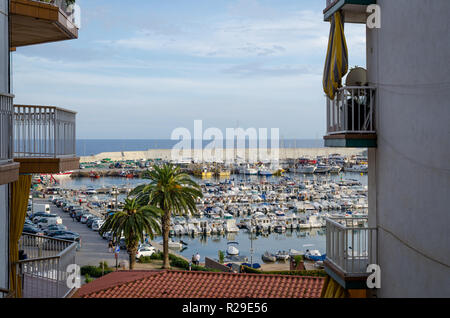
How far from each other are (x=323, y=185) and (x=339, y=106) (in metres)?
85.3

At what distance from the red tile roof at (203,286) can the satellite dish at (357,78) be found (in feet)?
23.6

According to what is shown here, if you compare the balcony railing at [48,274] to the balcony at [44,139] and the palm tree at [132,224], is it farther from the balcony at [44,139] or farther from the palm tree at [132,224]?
the palm tree at [132,224]

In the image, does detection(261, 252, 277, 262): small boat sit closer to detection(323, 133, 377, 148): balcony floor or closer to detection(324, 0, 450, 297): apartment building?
detection(324, 0, 450, 297): apartment building

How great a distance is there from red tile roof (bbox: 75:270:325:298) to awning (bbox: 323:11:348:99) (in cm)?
719

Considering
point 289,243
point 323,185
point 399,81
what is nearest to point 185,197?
point 289,243

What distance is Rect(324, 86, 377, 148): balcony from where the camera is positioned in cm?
909

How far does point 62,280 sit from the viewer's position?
29.9 feet

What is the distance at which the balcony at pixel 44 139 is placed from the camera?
955cm

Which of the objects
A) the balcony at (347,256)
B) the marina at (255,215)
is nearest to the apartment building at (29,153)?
the balcony at (347,256)

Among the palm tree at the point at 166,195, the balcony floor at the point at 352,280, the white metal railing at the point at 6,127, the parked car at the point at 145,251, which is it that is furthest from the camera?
the parked car at the point at 145,251

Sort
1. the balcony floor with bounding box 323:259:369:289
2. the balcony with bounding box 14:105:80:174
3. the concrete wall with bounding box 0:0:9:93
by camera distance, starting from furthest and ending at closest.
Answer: the balcony with bounding box 14:105:80:174 → the concrete wall with bounding box 0:0:9:93 → the balcony floor with bounding box 323:259:369:289

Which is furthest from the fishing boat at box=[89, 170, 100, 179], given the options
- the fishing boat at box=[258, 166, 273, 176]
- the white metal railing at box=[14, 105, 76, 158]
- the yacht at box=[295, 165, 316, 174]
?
the white metal railing at box=[14, 105, 76, 158]

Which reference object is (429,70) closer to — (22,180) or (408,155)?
(408,155)

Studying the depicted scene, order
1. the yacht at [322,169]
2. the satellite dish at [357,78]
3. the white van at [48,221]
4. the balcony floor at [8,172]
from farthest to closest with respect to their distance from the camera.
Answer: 1. the yacht at [322,169]
2. the white van at [48,221]
3. the satellite dish at [357,78]
4. the balcony floor at [8,172]
